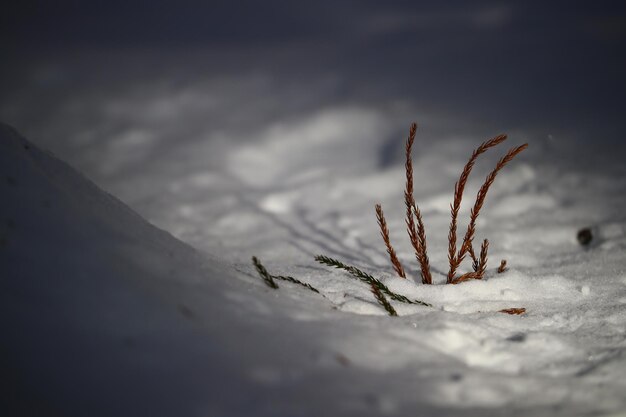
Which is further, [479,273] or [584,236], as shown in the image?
[584,236]

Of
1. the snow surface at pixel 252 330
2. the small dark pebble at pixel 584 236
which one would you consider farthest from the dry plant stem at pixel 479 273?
the small dark pebble at pixel 584 236

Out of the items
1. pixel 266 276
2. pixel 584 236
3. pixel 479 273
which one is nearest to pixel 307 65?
pixel 584 236

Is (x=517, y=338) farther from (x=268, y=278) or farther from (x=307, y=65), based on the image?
(x=307, y=65)

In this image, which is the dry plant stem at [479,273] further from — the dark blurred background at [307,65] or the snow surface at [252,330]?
the dark blurred background at [307,65]

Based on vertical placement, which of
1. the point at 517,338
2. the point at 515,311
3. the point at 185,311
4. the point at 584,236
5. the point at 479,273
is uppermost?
the point at 584,236

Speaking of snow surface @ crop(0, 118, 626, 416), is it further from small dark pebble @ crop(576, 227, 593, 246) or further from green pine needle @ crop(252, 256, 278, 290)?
small dark pebble @ crop(576, 227, 593, 246)

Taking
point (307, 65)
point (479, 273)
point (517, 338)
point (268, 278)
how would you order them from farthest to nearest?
point (307, 65), point (479, 273), point (268, 278), point (517, 338)
